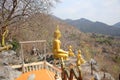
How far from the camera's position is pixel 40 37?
1573 cm

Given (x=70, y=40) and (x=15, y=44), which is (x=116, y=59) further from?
(x=15, y=44)

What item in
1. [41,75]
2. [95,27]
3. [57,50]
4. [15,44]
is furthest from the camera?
[95,27]

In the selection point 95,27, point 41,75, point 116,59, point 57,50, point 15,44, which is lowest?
point 116,59

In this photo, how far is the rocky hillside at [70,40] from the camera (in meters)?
11.7

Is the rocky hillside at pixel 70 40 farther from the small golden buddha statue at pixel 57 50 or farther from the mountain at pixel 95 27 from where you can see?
the mountain at pixel 95 27

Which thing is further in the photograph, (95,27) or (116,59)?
(95,27)

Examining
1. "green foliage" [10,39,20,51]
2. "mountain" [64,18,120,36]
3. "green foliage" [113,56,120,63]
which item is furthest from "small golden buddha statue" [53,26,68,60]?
"mountain" [64,18,120,36]

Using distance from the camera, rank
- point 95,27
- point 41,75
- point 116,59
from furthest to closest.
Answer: point 95,27
point 116,59
point 41,75

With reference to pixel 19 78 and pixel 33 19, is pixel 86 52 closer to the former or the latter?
pixel 33 19

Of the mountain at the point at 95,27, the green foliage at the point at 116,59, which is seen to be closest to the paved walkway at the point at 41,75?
the green foliage at the point at 116,59

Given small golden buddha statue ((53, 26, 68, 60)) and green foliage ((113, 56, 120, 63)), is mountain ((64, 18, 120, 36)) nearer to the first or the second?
green foliage ((113, 56, 120, 63))

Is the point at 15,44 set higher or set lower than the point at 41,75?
higher

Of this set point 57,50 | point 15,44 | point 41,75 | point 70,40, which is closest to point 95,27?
Answer: point 70,40

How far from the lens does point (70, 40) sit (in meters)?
19.6
